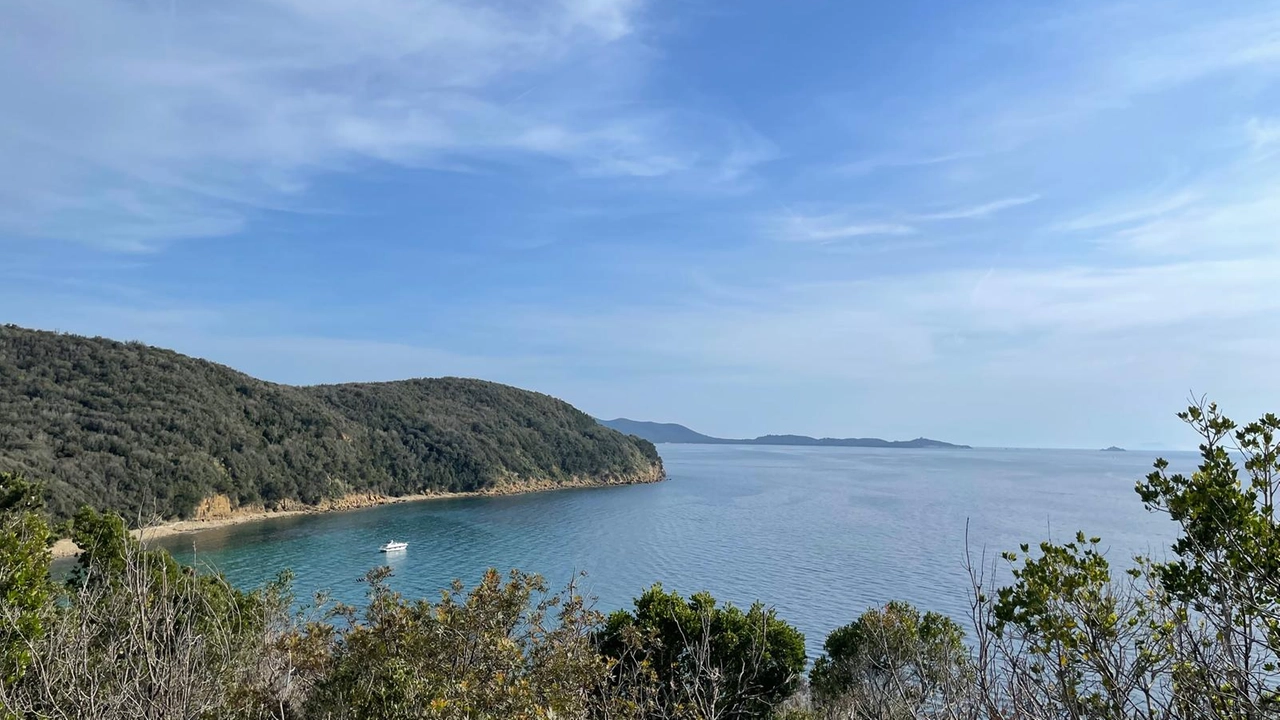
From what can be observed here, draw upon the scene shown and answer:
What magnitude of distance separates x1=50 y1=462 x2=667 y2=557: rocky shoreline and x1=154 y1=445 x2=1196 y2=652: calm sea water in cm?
233

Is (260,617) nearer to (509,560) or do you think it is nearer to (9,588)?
(9,588)

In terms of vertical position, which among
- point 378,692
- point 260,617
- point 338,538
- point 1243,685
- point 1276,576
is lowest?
point 338,538

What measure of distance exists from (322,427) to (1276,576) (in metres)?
81.9

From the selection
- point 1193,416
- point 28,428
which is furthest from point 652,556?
point 28,428

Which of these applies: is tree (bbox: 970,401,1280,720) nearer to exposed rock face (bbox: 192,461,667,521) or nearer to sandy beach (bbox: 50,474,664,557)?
sandy beach (bbox: 50,474,664,557)

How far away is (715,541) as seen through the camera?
48.0 metres

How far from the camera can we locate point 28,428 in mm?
49125

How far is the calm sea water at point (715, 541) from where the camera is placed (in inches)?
1324

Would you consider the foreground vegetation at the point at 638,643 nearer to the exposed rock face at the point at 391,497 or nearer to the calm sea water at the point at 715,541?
the calm sea water at the point at 715,541

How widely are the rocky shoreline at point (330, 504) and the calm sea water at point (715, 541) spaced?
91.9 inches

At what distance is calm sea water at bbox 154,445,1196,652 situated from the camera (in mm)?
33625

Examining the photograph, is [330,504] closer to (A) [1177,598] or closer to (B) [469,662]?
(B) [469,662]

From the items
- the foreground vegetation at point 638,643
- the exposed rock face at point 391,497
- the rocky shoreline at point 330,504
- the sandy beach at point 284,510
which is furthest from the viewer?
the exposed rock face at point 391,497

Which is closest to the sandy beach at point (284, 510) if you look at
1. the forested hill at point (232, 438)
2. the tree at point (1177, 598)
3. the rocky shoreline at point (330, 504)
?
the rocky shoreline at point (330, 504)
